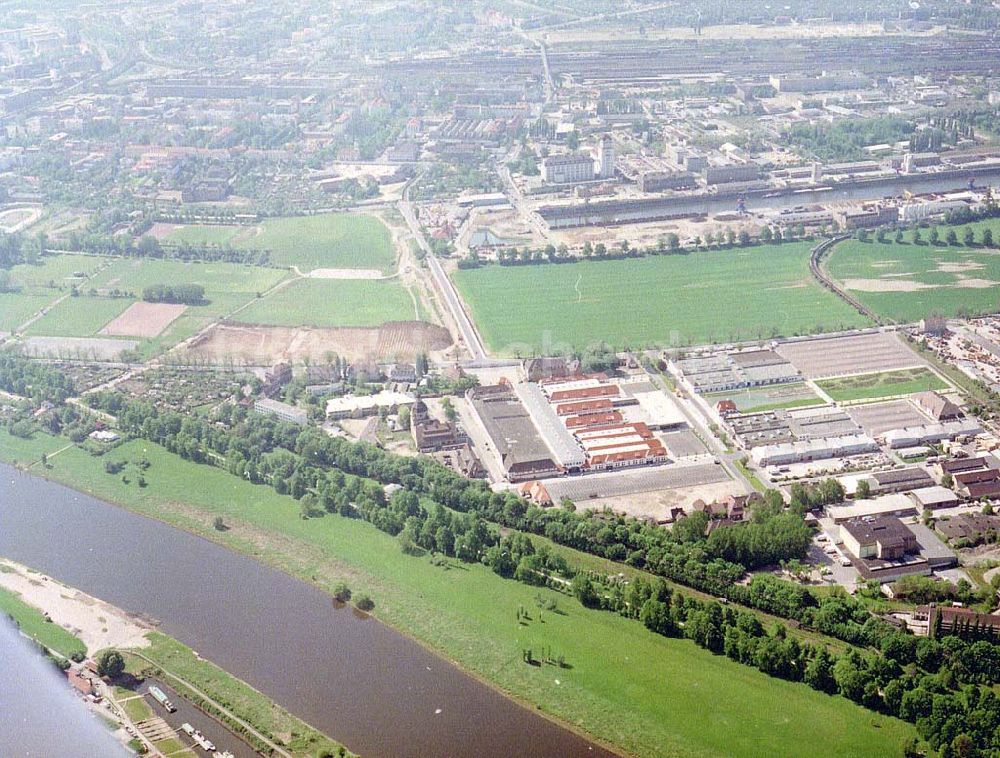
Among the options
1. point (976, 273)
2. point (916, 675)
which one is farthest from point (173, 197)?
point (916, 675)

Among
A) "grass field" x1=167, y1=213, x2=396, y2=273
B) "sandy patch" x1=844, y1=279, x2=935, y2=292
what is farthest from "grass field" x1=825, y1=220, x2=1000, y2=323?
"grass field" x1=167, y1=213, x2=396, y2=273

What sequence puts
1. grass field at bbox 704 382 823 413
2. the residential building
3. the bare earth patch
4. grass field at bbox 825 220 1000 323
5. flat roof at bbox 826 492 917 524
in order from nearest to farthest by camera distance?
flat roof at bbox 826 492 917 524 < grass field at bbox 704 382 823 413 < the residential building < the bare earth patch < grass field at bbox 825 220 1000 323

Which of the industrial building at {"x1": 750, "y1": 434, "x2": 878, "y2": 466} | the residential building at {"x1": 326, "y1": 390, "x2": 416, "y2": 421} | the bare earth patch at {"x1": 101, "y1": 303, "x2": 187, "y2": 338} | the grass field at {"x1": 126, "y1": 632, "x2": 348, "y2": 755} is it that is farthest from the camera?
the bare earth patch at {"x1": 101, "y1": 303, "x2": 187, "y2": 338}

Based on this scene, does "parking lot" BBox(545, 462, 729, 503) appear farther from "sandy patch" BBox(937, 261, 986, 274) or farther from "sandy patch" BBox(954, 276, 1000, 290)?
"sandy patch" BBox(937, 261, 986, 274)

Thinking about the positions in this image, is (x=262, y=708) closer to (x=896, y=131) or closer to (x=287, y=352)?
(x=287, y=352)

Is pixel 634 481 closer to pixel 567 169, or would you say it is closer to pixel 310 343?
pixel 310 343

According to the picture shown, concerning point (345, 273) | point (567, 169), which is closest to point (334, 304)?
point (345, 273)

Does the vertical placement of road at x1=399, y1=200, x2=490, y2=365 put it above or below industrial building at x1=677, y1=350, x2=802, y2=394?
above
